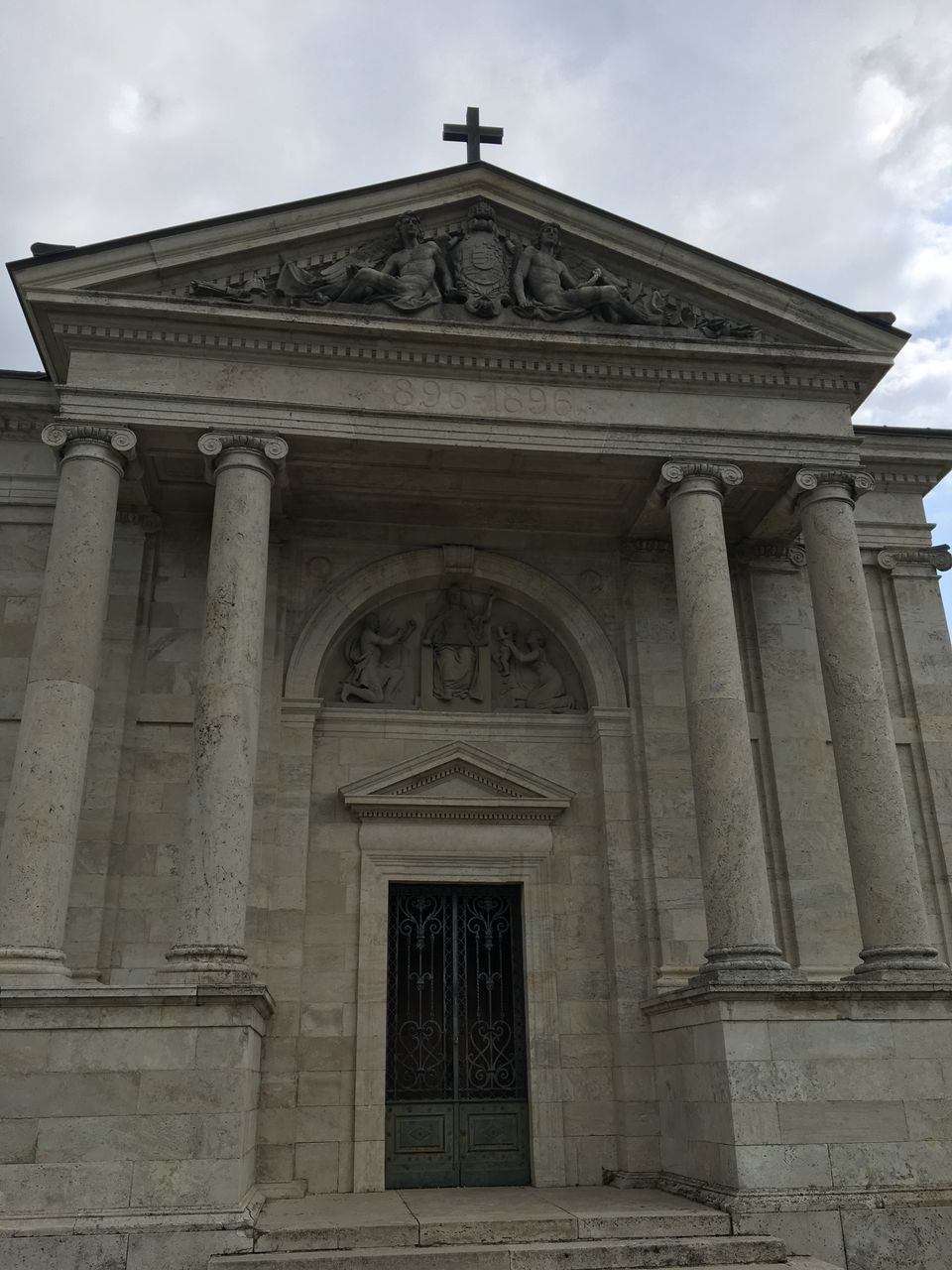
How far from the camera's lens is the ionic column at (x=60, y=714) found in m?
10.6

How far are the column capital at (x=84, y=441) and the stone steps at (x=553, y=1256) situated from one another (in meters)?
8.35

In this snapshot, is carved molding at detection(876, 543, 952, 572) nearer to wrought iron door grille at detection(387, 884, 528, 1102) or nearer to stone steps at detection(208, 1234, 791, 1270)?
wrought iron door grille at detection(387, 884, 528, 1102)

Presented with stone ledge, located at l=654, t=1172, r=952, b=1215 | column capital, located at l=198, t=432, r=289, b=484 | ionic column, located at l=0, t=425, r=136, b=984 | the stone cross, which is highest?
the stone cross

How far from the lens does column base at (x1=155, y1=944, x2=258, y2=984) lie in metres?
10.4

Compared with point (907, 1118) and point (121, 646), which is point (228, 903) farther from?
point (907, 1118)

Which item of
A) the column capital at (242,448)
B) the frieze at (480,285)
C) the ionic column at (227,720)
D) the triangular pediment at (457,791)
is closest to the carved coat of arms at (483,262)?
the frieze at (480,285)

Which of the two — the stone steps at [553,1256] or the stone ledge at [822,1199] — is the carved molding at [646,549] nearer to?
the stone ledge at [822,1199]

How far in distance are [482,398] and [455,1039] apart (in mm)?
7960

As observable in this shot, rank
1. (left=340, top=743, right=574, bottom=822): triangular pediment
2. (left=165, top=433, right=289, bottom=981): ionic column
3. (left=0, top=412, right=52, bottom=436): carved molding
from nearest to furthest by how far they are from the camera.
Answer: (left=165, top=433, right=289, bottom=981): ionic column, (left=340, top=743, right=574, bottom=822): triangular pediment, (left=0, top=412, right=52, bottom=436): carved molding

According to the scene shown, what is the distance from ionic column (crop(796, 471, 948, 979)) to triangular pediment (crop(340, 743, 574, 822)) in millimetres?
3786

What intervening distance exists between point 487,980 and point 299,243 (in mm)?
9666

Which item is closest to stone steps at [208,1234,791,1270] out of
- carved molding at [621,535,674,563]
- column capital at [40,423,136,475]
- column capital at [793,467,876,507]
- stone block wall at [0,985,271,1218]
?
stone block wall at [0,985,271,1218]

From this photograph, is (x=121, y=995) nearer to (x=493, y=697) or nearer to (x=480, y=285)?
(x=493, y=697)

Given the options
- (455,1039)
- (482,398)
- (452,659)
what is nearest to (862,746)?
(452,659)
